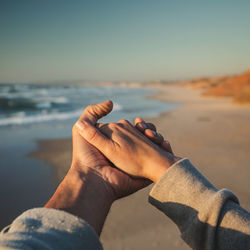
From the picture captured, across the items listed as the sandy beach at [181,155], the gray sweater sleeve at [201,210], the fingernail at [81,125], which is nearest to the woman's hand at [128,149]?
the fingernail at [81,125]

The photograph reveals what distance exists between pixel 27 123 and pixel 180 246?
772 centimetres

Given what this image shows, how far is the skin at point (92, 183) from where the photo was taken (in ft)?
3.90

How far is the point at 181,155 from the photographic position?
14.8ft

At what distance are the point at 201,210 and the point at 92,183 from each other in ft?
2.44

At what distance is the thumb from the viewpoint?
171 centimetres

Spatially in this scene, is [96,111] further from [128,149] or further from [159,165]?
[159,165]

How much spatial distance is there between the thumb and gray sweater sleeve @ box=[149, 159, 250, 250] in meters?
0.61

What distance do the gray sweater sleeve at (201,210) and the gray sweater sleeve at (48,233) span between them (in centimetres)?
47

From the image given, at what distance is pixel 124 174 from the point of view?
1637 mm

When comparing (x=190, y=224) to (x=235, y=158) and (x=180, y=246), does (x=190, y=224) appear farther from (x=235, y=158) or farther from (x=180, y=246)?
(x=235, y=158)

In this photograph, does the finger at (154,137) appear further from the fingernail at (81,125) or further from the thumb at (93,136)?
the fingernail at (81,125)

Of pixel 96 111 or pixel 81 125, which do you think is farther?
pixel 96 111

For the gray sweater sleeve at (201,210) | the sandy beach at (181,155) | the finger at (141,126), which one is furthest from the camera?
the sandy beach at (181,155)

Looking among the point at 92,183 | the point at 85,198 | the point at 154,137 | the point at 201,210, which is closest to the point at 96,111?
the point at 154,137
